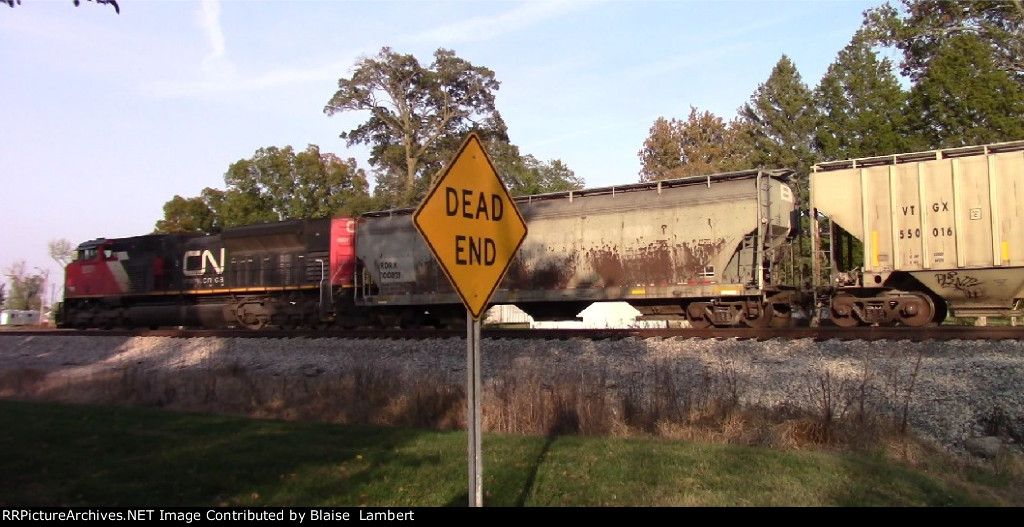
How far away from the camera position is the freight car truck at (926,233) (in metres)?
14.3

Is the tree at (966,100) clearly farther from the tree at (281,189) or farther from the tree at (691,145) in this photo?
Result: the tree at (281,189)

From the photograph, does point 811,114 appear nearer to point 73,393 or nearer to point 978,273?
point 978,273

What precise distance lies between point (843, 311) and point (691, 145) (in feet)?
113

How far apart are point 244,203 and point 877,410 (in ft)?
172

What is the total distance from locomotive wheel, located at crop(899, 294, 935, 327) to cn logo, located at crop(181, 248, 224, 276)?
2128cm

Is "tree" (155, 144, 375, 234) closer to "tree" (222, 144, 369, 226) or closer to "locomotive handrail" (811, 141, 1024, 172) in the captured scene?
"tree" (222, 144, 369, 226)

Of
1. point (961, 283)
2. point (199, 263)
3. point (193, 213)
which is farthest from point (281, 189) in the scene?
point (961, 283)

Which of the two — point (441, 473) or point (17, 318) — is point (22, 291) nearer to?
point (17, 318)

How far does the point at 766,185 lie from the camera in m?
16.5

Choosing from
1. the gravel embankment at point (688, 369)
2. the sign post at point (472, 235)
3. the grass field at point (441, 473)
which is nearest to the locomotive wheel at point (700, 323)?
the gravel embankment at point (688, 369)

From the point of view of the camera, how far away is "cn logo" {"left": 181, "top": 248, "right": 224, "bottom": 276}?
84.1ft

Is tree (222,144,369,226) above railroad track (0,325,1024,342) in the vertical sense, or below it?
above

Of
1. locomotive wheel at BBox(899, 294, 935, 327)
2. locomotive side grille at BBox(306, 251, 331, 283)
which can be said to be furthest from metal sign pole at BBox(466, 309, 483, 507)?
locomotive side grille at BBox(306, 251, 331, 283)
